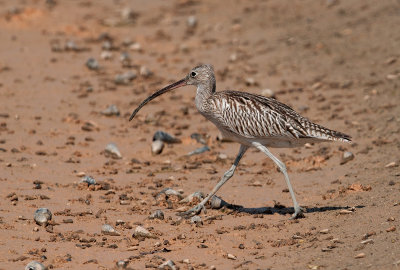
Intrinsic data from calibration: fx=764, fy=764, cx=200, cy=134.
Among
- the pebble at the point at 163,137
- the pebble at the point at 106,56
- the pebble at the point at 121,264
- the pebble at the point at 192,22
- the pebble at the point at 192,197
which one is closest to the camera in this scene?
the pebble at the point at 121,264

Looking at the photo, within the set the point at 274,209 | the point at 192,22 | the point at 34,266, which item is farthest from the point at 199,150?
the point at 192,22

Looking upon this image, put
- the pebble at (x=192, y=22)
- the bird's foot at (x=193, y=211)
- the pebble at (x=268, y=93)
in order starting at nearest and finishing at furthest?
the bird's foot at (x=193, y=211), the pebble at (x=268, y=93), the pebble at (x=192, y=22)

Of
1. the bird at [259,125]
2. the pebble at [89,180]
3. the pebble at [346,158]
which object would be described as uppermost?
the bird at [259,125]

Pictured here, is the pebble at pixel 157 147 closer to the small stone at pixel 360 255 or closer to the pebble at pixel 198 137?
the pebble at pixel 198 137

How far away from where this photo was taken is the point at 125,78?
60.4 ft

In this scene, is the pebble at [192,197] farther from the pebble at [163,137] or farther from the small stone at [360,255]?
the small stone at [360,255]

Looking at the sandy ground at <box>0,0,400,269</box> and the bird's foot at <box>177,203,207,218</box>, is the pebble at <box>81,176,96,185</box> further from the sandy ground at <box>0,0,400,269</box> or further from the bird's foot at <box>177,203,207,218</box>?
the bird's foot at <box>177,203,207,218</box>

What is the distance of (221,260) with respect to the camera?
364 inches

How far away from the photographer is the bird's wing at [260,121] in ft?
36.1

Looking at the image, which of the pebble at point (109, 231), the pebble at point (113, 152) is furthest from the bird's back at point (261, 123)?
the pebble at point (113, 152)

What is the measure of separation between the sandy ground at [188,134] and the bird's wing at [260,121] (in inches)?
44.2

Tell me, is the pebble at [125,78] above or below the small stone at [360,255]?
above

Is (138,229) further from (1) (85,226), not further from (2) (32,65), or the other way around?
(2) (32,65)

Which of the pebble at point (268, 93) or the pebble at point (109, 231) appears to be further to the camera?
the pebble at point (268, 93)
